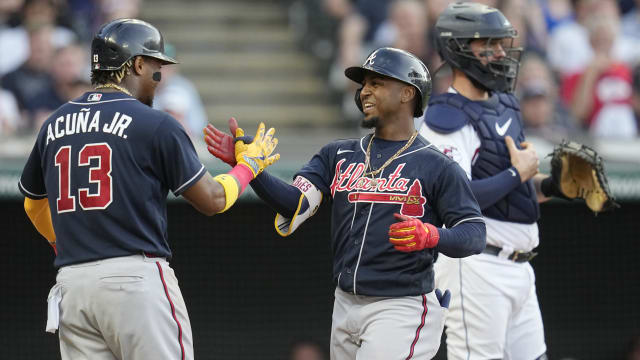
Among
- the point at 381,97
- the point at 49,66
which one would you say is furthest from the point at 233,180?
the point at 49,66

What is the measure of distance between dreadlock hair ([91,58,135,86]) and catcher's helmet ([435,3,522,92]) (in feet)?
5.15

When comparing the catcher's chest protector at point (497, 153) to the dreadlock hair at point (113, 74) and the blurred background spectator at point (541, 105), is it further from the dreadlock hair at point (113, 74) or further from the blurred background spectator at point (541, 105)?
the blurred background spectator at point (541, 105)

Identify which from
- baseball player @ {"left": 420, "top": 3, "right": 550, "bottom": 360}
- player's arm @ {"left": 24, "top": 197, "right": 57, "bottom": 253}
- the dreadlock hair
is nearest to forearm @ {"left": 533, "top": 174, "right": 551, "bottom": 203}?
baseball player @ {"left": 420, "top": 3, "right": 550, "bottom": 360}

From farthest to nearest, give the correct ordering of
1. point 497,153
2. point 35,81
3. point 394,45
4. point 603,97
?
point 394,45 → point 603,97 → point 35,81 → point 497,153

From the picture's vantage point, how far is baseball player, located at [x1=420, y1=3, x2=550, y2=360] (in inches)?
166

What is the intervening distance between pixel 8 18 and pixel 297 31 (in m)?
2.73

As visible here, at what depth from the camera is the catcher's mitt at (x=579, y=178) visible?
4.47 meters

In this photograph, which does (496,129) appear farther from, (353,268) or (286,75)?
(286,75)

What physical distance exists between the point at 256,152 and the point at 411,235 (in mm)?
749

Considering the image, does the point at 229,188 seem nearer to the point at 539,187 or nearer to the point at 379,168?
the point at 379,168

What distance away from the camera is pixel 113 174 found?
3.45 m

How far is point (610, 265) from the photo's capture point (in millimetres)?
6602

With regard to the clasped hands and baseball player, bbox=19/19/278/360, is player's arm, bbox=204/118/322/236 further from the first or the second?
baseball player, bbox=19/19/278/360

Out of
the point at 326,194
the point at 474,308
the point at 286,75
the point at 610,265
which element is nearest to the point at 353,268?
the point at 326,194
